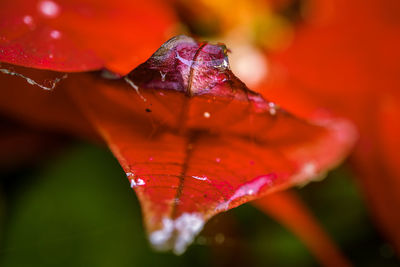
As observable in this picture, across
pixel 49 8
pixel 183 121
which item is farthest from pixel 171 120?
pixel 49 8

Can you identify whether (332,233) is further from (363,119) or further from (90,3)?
(90,3)

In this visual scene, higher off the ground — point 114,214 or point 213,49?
point 213,49

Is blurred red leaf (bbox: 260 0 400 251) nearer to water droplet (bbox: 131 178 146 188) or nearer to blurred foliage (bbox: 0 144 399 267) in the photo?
blurred foliage (bbox: 0 144 399 267)

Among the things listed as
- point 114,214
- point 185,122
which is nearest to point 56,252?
point 114,214

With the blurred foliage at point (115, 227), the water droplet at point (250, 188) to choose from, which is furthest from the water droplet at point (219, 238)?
the water droplet at point (250, 188)

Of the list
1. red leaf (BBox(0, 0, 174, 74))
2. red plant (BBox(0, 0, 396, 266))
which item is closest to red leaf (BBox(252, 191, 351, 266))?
red plant (BBox(0, 0, 396, 266))

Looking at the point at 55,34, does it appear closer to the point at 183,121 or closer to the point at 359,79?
the point at 183,121

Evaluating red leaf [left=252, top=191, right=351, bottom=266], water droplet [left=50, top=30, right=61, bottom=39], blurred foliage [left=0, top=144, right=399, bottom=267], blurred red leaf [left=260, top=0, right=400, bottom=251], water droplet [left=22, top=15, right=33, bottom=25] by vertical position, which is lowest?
blurred foliage [left=0, top=144, right=399, bottom=267]
